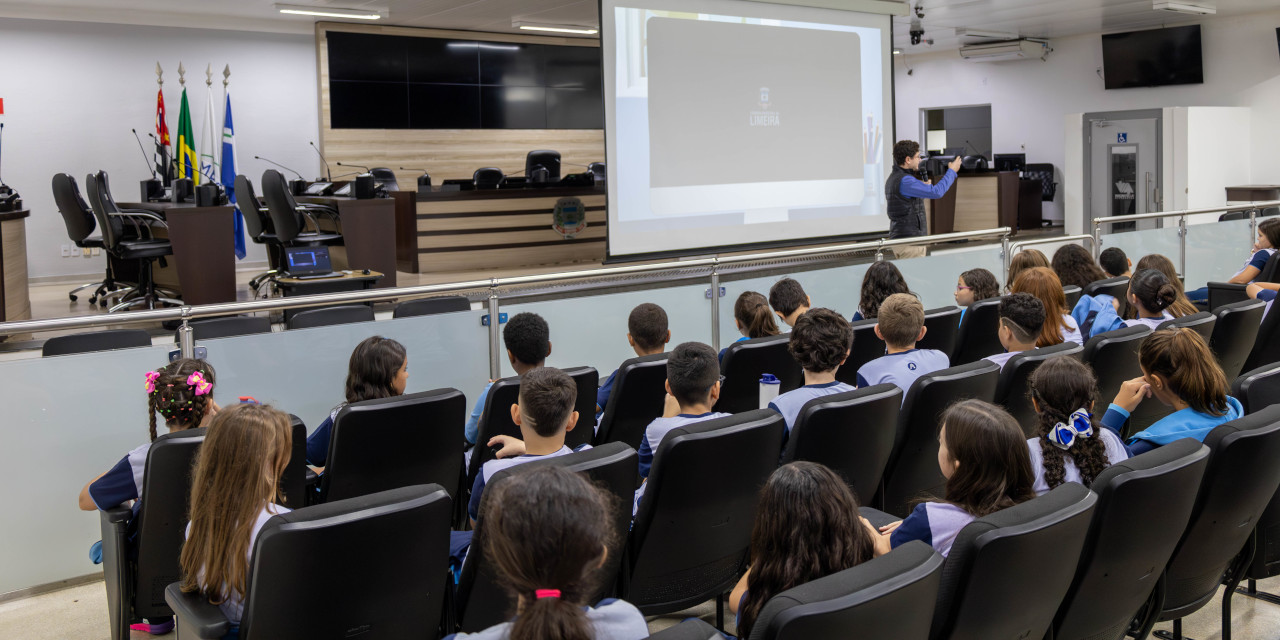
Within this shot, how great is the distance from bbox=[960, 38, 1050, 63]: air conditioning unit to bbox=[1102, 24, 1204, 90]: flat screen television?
3.06ft

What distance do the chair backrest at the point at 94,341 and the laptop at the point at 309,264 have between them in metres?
3.17

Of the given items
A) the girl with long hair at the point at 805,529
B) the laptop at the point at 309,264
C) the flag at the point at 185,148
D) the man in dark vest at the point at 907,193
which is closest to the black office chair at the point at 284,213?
the laptop at the point at 309,264

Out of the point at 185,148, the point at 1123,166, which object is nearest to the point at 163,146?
the point at 185,148

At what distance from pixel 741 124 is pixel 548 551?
6269 millimetres

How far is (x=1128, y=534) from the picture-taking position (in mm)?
1986

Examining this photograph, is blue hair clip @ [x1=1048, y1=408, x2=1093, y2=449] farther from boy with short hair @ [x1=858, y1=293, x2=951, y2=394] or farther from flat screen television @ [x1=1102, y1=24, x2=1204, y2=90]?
flat screen television @ [x1=1102, y1=24, x2=1204, y2=90]

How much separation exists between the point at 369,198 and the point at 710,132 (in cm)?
337

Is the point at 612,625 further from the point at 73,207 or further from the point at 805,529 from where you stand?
the point at 73,207

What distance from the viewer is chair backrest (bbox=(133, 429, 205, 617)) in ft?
8.05

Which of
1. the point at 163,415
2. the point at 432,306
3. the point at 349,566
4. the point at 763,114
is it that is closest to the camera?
the point at 349,566

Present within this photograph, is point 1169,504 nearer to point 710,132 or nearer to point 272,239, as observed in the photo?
point 710,132

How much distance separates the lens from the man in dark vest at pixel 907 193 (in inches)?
280

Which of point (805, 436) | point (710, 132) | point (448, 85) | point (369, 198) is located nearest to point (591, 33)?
point (448, 85)

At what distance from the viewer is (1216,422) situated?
258 cm
